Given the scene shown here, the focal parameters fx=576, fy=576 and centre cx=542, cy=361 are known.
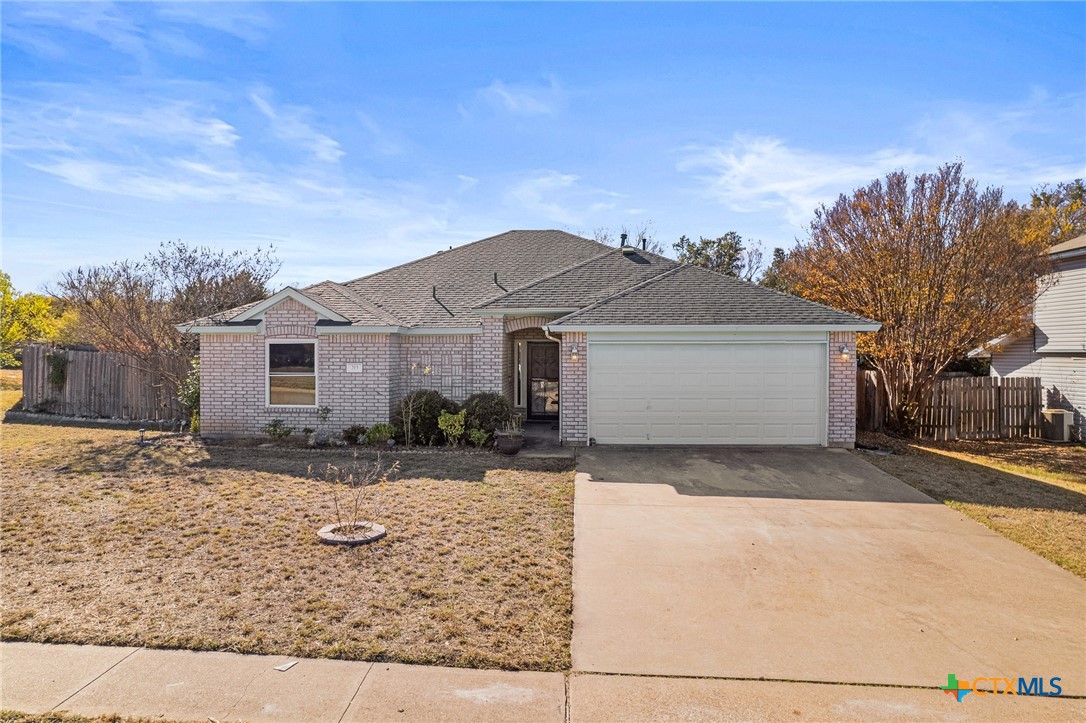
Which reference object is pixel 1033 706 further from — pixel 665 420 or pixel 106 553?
pixel 665 420

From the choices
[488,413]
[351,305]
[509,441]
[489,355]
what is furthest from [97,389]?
[509,441]

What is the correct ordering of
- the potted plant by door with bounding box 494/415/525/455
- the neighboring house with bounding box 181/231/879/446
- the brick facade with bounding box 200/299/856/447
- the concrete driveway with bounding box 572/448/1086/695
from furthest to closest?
the brick facade with bounding box 200/299/856/447 → the neighboring house with bounding box 181/231/879/446 → the potted plant by door with bounding box 494/415/525/455 → the concrete driveway with bounding box 572/448/1086/695

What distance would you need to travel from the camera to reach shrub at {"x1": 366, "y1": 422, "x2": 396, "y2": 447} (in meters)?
12.1

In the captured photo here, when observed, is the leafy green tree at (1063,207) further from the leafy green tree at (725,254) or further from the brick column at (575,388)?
the brick column at (575,388)

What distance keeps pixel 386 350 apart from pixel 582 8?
7651 millimetres

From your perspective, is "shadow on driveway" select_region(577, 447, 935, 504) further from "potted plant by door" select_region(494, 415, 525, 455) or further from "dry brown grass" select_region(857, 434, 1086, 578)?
"potted plant by door" select_region(494, 415, 525, 455)

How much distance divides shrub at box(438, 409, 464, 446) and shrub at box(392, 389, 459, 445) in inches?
12.8

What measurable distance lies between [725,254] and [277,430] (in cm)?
2509

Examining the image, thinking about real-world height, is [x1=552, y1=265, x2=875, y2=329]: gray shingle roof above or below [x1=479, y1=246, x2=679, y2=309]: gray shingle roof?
below

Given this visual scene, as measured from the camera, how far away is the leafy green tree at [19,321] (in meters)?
27.5

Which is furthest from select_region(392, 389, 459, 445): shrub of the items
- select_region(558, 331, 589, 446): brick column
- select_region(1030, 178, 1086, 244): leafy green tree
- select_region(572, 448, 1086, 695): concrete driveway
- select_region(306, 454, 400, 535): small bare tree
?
select_region(1030, 178, 1086, 244): leafy green tree

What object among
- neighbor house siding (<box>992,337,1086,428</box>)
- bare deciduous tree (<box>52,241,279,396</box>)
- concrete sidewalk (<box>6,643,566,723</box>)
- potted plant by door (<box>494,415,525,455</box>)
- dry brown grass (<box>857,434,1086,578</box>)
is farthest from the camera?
bare deciduous tree (<box>52,241,279,396</box>)

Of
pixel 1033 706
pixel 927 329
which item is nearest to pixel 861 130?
pixel 927 329

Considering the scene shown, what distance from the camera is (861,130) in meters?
12.4
